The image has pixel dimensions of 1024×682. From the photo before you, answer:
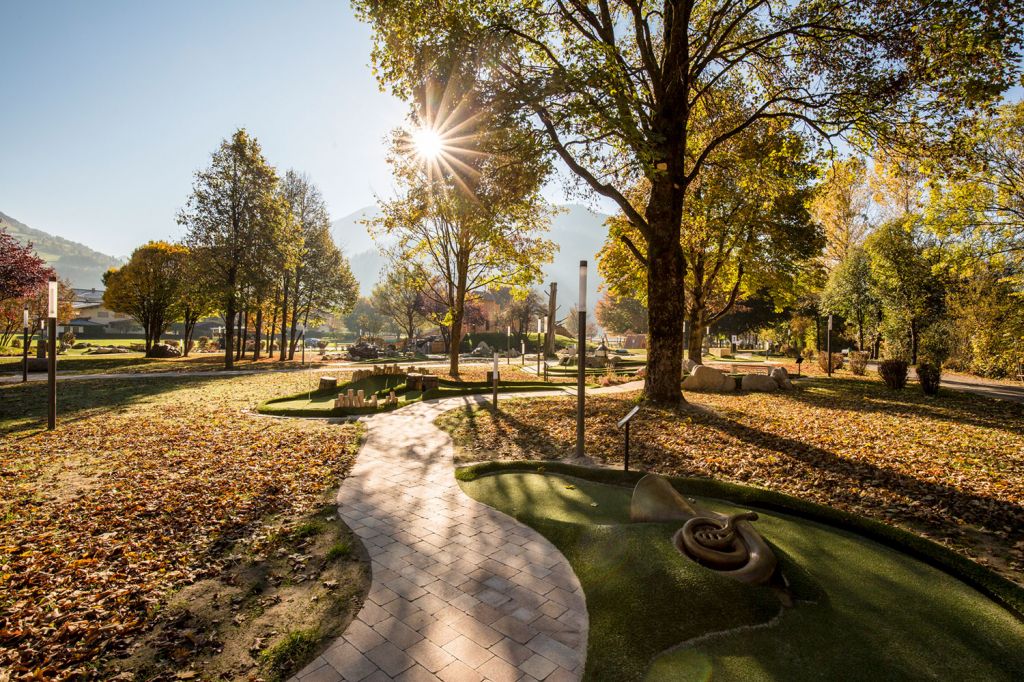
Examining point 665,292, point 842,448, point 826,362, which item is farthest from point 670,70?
point 826,362

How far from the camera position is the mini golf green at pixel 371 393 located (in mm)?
14078

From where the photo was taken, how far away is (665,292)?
13.7 metres

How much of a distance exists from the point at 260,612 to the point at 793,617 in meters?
4.60

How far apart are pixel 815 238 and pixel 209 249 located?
3242cm

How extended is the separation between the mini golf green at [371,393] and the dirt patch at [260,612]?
855 cm

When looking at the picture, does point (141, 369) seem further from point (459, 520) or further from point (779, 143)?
point (779, 143)

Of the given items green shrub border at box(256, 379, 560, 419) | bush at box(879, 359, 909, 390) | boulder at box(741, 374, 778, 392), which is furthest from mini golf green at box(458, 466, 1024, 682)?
bush at box(879, 359, 909, 390)

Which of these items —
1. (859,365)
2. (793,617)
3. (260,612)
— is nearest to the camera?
(793,617)

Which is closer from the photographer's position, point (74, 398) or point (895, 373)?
point (74, 398)

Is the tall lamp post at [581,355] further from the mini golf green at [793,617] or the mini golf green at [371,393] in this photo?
the mini golf green at [371,393]

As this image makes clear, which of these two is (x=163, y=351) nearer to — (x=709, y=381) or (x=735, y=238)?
(x=709, y=381)

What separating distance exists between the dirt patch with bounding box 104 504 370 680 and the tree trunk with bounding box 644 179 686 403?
34.1 feet

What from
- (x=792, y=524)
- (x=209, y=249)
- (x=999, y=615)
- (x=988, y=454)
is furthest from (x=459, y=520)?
(x=209, y=249)

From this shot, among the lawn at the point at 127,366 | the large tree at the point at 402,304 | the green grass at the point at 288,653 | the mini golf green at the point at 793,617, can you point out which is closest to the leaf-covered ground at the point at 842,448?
the mini golf green at the point at 793,617
